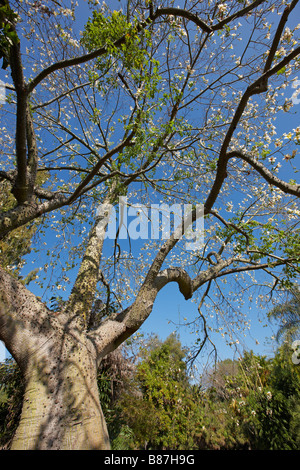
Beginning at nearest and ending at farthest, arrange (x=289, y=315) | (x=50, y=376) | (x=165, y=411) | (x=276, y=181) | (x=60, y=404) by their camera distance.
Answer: (x=60, y=404) → (x=50, y=376) → (x=276, y=181) → (x=289, y=315) → (x=165, y=411)

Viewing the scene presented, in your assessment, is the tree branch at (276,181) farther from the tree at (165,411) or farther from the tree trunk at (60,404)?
the tree at (165,411)

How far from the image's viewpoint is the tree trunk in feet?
5.24

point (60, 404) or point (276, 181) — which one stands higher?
point (276, 181)

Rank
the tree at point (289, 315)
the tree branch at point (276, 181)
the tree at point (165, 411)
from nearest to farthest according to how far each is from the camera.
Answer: the tree branch at point (276, 181)
the tree at point (289, 315)
the tree at point (165, 411)

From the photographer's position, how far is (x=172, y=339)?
22.0 metres

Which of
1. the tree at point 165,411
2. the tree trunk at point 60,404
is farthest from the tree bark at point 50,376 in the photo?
the tree at point 165,411

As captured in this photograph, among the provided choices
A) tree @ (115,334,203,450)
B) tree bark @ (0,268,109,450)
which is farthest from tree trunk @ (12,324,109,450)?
tree @ (115,334,203,450)

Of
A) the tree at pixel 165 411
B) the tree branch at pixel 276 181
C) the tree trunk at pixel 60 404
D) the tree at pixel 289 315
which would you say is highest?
the tree branch at pixel 276 181

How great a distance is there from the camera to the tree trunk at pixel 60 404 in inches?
62.9

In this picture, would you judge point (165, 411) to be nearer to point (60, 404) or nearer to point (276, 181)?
point (60, 404)

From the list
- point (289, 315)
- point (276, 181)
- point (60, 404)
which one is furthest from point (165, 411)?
point (276, 181)

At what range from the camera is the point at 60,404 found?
5.72ft
